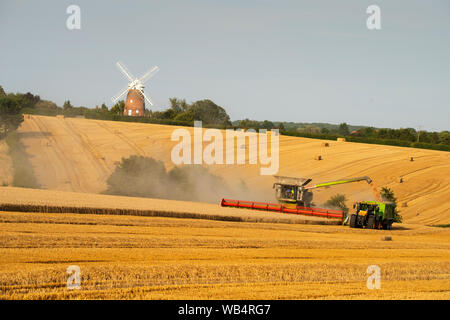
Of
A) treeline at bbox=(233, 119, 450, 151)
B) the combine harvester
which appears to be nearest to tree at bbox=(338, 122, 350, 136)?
treeline at bbox=(233, 119, 450, 151)

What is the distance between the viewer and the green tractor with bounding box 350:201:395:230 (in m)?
28.7

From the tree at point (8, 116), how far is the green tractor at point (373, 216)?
1375 inches

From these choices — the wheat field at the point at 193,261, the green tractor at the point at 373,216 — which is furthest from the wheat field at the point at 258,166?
the wheat field at the point at 193,261

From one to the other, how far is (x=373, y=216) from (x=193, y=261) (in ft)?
55.6

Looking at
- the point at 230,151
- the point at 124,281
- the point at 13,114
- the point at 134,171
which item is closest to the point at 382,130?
the point at 230,151

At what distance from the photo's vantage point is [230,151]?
178ft

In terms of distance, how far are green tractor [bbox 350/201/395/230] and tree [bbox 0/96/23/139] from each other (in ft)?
115

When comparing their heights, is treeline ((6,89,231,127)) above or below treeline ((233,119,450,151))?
above

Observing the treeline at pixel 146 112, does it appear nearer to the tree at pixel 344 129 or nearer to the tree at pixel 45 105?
the tree at pixel 45 105

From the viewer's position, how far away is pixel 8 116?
49781 millimetres

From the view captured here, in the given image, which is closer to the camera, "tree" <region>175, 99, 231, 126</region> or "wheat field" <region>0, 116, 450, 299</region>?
"wheat field" <region>0, 116, 450, 299</region>

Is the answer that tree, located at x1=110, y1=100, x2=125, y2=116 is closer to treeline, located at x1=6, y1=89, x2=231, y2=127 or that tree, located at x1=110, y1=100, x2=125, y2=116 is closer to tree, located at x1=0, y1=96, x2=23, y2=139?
treeline, located at x1=6, y1=89, x2=231, y2=127

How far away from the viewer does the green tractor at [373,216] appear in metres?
28.7
